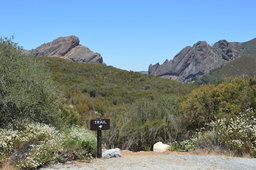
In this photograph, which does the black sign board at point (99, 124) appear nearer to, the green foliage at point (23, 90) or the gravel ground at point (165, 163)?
the gravel ground at point (165, 163)

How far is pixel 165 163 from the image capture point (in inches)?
404

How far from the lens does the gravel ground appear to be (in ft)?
31.8

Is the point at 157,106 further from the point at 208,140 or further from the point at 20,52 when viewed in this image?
the point at 20,52

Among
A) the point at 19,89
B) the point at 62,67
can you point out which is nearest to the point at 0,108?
the point at 19,89

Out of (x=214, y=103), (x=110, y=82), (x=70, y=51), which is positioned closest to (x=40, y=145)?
(x=214, y=103)

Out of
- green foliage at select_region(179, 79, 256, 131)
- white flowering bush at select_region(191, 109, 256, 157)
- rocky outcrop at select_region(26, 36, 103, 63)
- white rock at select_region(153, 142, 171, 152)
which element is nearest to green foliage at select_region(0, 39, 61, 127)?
white rock at select_region(153, 142, 171, 152)

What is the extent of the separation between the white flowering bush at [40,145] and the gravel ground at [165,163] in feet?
1.34

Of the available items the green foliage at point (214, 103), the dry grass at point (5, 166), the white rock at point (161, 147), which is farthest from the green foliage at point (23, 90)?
the green foliage at point (214, 103)

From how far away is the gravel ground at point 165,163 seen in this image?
9.68 metres

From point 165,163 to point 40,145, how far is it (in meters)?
3.64

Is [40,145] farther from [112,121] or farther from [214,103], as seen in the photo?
[214,103]

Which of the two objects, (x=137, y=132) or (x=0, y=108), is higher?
(x=0, y=108)

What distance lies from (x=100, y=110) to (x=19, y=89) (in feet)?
35.5

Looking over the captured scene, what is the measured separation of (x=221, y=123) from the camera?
43.0 feet
